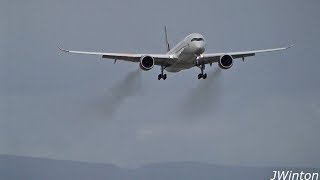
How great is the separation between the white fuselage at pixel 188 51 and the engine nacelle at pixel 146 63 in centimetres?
237

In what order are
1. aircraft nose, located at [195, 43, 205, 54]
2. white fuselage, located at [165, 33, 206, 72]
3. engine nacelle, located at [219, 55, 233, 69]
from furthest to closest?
engine nacelle, located at [219, 55, 233, 69] → white fuselage, located at [165, 33, 206, 72] → aircraft nose, located at [195, 43, 205, 54]

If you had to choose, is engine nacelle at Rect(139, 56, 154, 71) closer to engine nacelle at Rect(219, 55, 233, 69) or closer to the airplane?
the airplane

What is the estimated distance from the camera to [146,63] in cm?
7081

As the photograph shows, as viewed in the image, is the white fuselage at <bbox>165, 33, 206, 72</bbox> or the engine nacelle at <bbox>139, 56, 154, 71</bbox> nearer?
the white fuselage at <bbox>165, 33, 206, 72</bbox>

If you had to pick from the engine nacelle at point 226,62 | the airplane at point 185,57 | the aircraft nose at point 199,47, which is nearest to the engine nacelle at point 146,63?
the airplane at point 185,57

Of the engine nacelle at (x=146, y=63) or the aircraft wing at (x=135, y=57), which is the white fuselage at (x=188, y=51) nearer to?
the aircraft wing at (x=135, y=57)

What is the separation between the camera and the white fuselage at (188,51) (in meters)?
70.4

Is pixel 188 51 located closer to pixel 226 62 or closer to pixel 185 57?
pixel 185 57

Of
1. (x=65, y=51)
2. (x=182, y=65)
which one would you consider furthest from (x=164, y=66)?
(x=65, y=51)

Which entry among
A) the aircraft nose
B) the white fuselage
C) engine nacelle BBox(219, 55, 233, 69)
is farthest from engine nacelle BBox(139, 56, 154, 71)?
engine nacelle BBox(219, 55, 233, 69)

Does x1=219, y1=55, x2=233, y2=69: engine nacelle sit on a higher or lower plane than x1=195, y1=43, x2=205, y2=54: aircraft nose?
lower

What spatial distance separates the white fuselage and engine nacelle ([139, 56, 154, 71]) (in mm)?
2371


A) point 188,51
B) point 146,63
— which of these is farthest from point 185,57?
point 146,63

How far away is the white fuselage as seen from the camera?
231 feet
